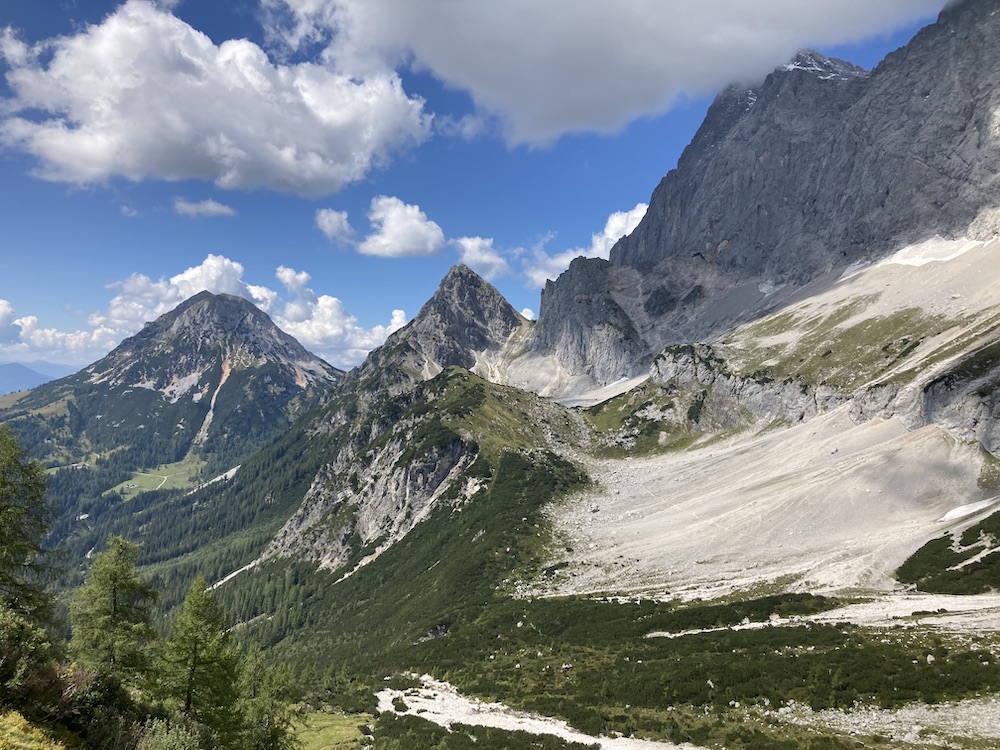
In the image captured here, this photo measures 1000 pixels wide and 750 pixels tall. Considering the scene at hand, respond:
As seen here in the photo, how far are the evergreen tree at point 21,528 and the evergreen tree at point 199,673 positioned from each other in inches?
256

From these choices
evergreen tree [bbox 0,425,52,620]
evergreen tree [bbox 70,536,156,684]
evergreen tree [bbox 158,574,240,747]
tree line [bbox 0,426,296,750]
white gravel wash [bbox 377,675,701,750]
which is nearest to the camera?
tree line [bbox 0,426,296,750]

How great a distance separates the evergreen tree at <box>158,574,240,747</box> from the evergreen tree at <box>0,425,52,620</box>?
6512 mm

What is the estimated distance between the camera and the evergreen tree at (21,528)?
2588cm

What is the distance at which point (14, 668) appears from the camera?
56.5 feet

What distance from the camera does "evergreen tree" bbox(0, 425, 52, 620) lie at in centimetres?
2588

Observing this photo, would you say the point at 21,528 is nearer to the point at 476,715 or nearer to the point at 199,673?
the point at 199,673

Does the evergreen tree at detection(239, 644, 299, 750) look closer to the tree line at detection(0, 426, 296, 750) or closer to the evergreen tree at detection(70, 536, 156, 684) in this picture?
the tree line at detection(0, 426, 296, 750)

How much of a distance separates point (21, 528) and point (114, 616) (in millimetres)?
7418

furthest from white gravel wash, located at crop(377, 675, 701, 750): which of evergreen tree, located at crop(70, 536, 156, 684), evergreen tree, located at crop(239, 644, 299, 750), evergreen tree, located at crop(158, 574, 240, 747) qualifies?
evergreen tree, located at crop(70, 536, 156, 684)

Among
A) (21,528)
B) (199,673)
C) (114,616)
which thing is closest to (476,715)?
(199,673)

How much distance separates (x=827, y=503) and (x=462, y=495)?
116 meters

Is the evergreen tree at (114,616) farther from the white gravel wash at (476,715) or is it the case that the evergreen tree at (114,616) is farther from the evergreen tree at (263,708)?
the white gravel wash at (476,715)

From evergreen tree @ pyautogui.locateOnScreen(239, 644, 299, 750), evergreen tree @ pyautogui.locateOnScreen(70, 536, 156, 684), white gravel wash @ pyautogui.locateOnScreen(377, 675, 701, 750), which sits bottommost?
white gravel wash @ pyautogui.locateOnScreen(377, 675, 701, 750)

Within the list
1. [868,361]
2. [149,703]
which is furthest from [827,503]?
[149,703]
